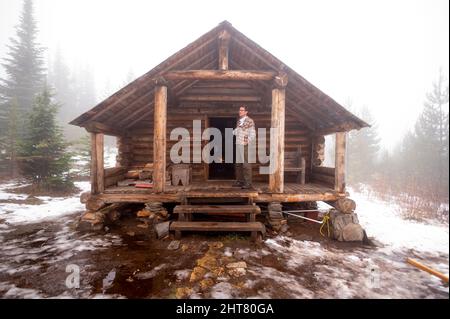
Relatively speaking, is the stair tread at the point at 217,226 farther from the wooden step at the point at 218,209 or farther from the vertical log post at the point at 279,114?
the vertical log post at the point at 279,114

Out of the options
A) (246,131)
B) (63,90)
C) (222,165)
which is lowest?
(222,165)

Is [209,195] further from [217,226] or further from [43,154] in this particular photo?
[43,154]

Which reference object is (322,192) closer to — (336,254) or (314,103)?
(336,254)

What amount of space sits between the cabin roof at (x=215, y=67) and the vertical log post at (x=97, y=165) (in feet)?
1.75

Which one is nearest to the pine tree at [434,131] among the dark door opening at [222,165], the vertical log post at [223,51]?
the dark door opening at [222,165]

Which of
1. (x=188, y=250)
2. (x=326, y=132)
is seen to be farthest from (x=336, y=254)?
(x=326, y=132)

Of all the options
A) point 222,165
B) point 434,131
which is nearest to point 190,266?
point 222,165

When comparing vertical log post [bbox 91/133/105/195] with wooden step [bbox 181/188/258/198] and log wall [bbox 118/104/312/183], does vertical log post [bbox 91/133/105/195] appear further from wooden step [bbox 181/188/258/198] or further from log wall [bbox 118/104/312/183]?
wooden step [bbox 181/188/258/198]

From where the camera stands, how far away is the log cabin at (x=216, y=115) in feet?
20.8

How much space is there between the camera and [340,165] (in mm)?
6852

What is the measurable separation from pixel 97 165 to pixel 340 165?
7.49 meters

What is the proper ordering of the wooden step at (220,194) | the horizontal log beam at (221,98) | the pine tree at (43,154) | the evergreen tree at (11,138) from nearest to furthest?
the wooden step at (220,194), the horizontal log beam at (221,98), the pine tree at (43,154), the evergreen tree at (11,138)

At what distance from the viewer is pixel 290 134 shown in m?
9.20
